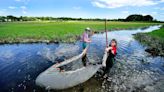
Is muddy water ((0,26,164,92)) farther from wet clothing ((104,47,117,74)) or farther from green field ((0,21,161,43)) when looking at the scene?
green field ((0,21,161,43))

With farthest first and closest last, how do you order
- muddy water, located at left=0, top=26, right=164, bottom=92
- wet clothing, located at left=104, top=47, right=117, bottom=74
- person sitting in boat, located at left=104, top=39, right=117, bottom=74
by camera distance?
wet clothing, located at left=104, top=47, right=117, bottom=74 → person sitting in boat, located at left=104, top=39, right=117, bottom=74 → muddy water, located at left=0, top=26, right=164, bottom=92

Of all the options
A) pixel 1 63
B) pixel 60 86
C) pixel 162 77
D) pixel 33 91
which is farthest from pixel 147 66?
pixel 1 63

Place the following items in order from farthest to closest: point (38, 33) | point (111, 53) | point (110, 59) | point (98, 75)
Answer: point (38, 33) → point (110, 59) → point (111, 53) → point (98, 75)

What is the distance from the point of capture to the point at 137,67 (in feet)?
59.1

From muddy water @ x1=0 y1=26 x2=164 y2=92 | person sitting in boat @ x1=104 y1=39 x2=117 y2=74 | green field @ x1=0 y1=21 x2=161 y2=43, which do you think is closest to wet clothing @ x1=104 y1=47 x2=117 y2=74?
person sitting in boat @ x1=104 y1=39 x2=117 y2=74

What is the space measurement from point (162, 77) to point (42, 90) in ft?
29.9

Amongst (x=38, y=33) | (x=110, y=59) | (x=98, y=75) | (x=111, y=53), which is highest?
(x=38, y=33)

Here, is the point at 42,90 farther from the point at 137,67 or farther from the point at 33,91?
the point at 137,67

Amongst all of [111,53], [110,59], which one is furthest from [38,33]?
[111,53]

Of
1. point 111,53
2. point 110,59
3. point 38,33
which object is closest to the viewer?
point 111,53

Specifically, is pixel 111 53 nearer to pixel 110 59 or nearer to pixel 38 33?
pixel 110 59

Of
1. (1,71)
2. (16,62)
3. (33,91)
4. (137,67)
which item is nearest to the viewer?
(33,91)

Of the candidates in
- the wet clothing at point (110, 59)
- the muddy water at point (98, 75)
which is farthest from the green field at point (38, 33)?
the wet clothing at point (110, 59)

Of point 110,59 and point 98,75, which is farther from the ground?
point 110,59
